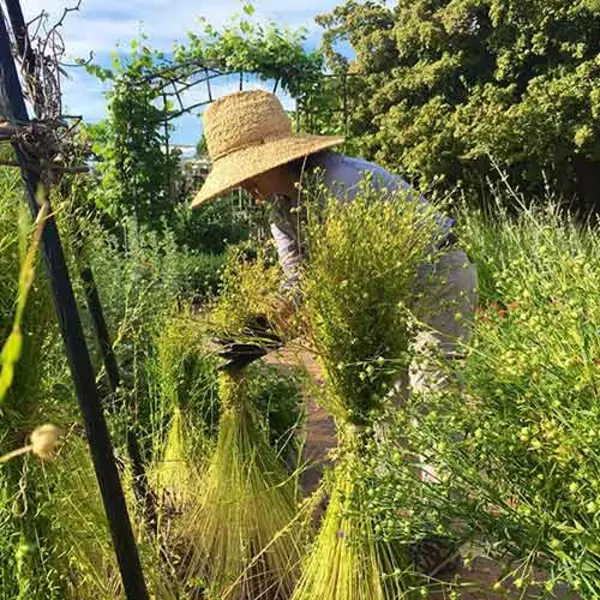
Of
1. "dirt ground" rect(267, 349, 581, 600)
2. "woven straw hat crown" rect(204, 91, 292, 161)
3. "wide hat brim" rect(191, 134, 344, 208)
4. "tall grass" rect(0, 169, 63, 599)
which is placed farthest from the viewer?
"woven straw hat crown" rect(204, 91, 292, 161)

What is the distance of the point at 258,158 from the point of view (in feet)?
6.09

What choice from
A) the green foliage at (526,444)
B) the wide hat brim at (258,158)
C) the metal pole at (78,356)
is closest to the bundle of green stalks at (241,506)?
the wide hat brim at (258,158)

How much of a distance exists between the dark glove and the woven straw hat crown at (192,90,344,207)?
0.42 m

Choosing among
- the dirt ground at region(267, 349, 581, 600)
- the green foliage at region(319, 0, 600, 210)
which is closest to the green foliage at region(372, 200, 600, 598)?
the dirt ground at region(267, 349, 581, 600)

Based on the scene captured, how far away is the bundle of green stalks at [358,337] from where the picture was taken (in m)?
1.22

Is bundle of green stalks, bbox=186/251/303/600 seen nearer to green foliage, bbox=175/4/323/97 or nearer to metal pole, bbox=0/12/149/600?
metal pole, bbox=0/12/149/600

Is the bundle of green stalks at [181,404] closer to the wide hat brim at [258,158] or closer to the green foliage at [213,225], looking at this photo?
the wide hat brim at [258,158]

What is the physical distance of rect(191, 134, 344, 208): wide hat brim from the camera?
1.82 meters

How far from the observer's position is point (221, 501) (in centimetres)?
184

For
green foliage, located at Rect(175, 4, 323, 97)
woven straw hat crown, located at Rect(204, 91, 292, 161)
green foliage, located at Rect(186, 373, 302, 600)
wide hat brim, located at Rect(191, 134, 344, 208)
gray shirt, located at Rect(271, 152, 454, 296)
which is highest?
green foliage, located at Rect(175, 4, 323, 97)

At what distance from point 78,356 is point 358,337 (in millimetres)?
501

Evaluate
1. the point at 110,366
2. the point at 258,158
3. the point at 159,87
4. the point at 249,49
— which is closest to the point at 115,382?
the point at 110,366

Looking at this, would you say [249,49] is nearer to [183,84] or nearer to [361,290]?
[183,84]

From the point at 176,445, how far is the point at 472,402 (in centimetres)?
125
